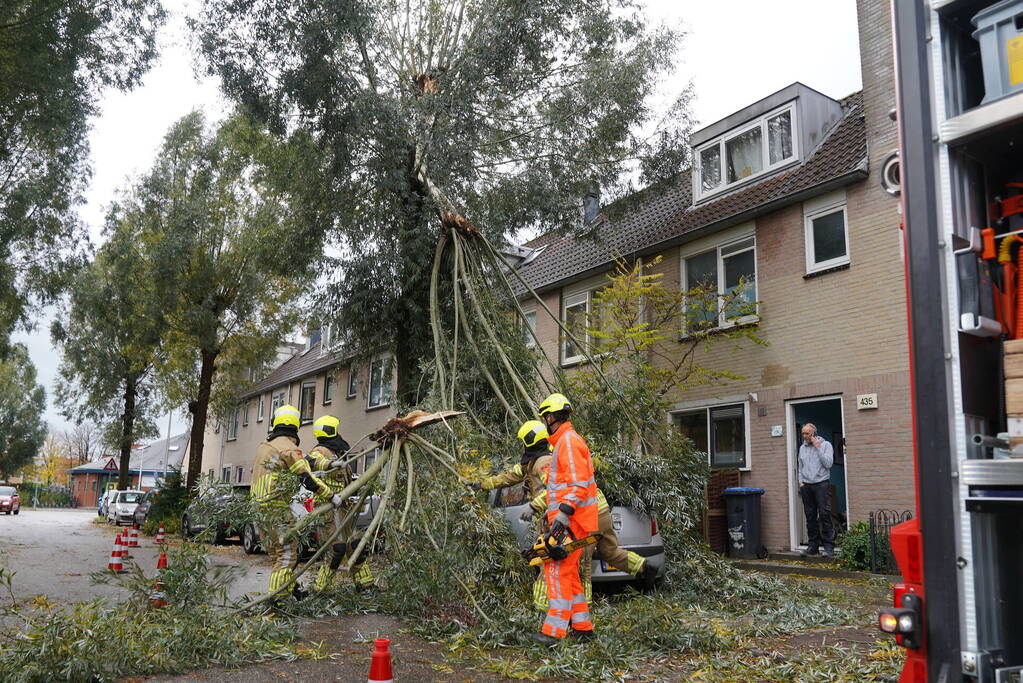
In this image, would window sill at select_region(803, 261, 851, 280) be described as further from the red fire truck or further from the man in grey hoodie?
the red fire truck

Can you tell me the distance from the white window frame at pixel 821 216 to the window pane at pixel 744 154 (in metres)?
2.28

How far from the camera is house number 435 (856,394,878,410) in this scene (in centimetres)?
1208

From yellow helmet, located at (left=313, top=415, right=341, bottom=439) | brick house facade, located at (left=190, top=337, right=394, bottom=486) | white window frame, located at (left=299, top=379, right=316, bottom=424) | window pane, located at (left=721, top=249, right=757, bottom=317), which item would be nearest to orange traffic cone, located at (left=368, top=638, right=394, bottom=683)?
yellow helmet, located at (left=313, top=415, right=341, bottom=439)

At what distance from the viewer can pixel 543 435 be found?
290 inches

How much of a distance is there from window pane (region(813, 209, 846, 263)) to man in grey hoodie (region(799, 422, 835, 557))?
3.17m

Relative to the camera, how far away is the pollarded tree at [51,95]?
36.2ft

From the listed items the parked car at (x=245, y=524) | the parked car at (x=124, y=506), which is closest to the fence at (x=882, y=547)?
the parked car at (x=245, y=524)

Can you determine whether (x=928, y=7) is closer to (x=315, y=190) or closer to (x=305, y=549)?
(x=305, y=549)

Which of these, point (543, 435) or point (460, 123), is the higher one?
point (460, 123)

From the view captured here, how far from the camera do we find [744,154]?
16.3m

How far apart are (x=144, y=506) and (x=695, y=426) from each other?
17409 mm

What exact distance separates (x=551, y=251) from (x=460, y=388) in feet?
39.7

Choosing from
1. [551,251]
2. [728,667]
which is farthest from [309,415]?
[728,667]

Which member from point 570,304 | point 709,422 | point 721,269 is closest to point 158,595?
point 709,422
